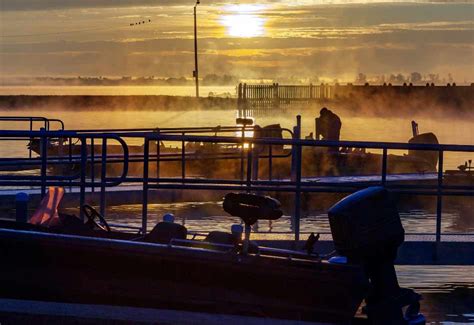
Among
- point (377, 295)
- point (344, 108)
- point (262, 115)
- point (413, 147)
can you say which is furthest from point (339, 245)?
point (344, 108)

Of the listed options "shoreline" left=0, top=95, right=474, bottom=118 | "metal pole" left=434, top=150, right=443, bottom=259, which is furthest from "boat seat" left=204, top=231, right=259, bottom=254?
"shoreline" left=0, top=95, right=474, bottom=118

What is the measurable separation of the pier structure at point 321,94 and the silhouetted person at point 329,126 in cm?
3568

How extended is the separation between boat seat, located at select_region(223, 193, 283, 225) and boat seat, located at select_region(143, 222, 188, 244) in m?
0.98

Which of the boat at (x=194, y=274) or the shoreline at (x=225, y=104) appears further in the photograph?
the shoreline at (x=225, y=104)

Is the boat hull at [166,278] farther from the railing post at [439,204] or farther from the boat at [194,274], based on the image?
the railing post at [439,204]

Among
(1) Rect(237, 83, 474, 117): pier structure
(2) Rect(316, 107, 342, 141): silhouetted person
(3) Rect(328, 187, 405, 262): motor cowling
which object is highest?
(1) Rect(237, 83, 474, 117): pier structure

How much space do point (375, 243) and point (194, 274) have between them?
1430 mm

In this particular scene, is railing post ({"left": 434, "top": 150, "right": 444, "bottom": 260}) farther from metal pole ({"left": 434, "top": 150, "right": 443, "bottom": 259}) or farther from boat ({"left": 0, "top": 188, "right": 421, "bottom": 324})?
boat ({"left": 0, "top": 188, "right": 421, "bottom": 324})

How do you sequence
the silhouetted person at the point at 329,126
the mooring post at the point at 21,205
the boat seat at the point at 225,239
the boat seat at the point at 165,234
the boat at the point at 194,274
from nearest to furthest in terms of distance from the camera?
the boat at the point at 194,274
the boat seat at the point at 225,239
the boat seat at the point at 165,234
the mooring post at the point at 21,205
the silhouetted person at the point at 329,126

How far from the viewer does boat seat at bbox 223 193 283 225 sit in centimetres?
786

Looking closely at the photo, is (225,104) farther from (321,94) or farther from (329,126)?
(329,126)

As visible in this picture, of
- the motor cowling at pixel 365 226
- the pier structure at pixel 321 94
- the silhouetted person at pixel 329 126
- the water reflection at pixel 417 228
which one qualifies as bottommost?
the water reflection at pixel 417 228

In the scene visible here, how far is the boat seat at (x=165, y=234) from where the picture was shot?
881 cm

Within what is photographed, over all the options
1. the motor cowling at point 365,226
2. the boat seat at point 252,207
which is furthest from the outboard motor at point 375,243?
the boat seat at point 252,207
